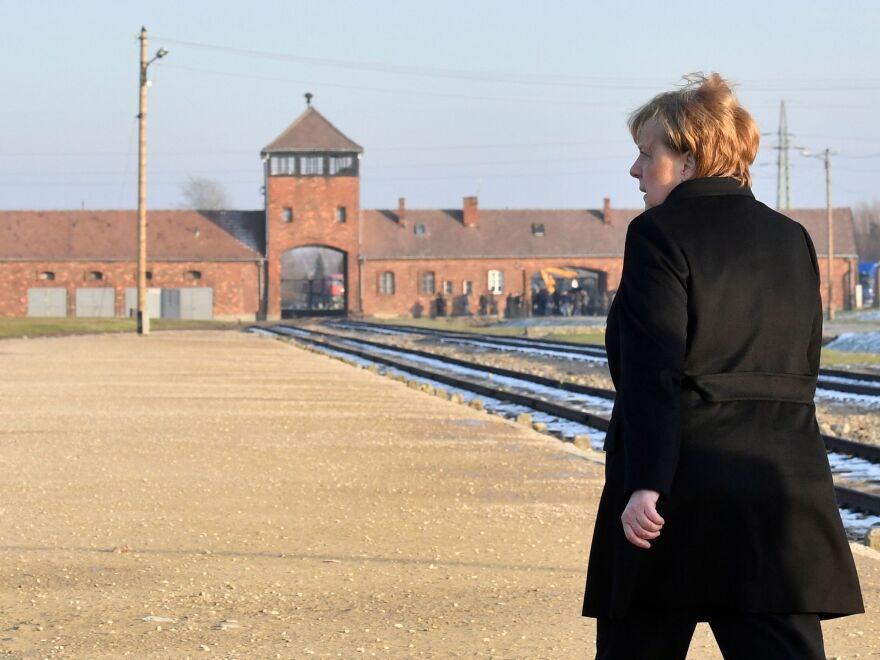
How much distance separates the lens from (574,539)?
796cm

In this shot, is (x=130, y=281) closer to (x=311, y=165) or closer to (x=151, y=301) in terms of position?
(x=151, y=301)

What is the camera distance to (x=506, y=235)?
8238cm

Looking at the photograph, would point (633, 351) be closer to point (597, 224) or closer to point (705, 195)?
point (705, 195)

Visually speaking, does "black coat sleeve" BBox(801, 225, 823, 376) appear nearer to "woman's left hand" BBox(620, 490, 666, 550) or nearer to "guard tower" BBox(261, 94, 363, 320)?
"woman's left hand" BBox(620, 490, 666, 550)

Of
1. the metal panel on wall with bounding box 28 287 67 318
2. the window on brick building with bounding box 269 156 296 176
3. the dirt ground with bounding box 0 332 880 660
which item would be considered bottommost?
the dirt ground with bounding box 0 332 880 660

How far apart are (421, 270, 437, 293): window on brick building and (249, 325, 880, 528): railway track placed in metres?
41.6

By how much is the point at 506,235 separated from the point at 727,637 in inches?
3123

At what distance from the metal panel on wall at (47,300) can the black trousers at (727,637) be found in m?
76.6

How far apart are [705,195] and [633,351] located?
38 cm

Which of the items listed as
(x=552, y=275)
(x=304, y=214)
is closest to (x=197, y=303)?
(x=304, y=214)

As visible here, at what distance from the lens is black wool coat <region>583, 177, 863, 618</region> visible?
3232mm

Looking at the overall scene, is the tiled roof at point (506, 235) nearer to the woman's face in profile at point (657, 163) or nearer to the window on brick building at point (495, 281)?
the window on brick building at point (495, 281)

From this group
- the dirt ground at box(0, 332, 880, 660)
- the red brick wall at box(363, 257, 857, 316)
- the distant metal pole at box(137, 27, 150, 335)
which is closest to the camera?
the dirt ground at box(0, 332, 880, 660)

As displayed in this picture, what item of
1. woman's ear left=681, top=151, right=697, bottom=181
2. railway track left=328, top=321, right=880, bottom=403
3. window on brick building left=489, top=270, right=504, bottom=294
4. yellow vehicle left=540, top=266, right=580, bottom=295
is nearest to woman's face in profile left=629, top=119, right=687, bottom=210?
woman's ear left=681, top=151, right=697, bottom=181
